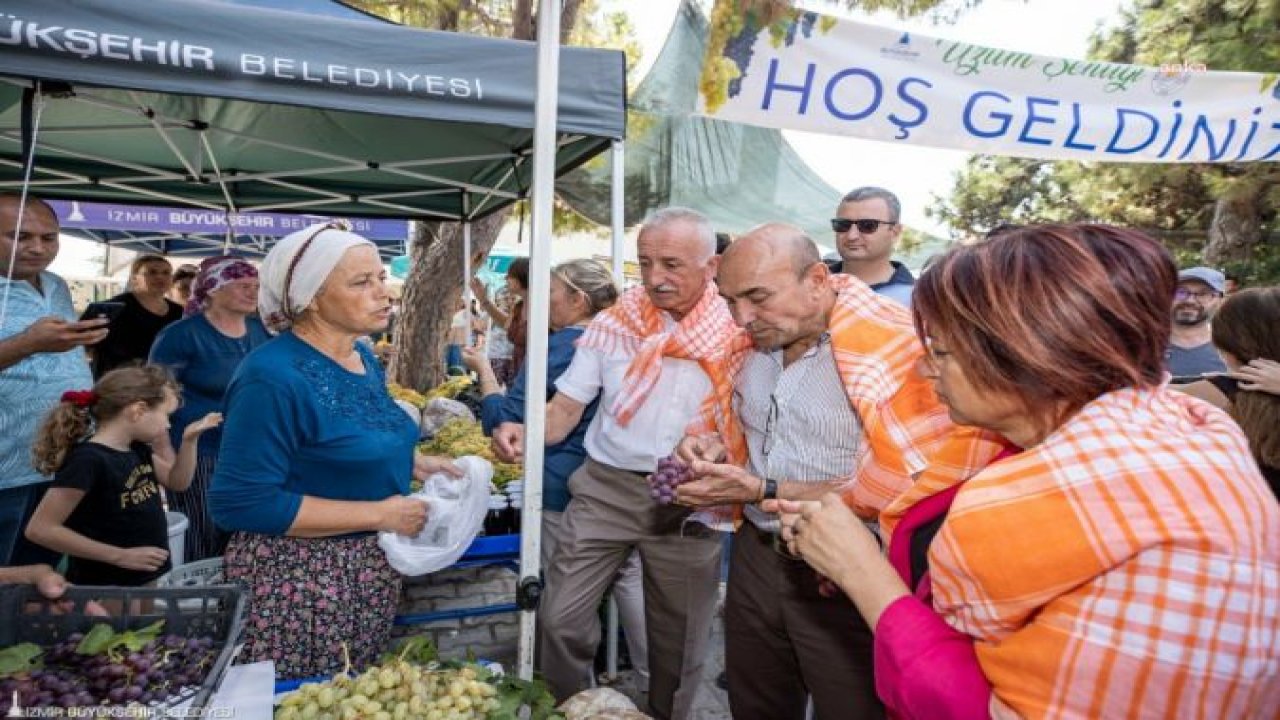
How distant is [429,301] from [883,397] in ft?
19.4

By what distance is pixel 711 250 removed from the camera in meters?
2.66

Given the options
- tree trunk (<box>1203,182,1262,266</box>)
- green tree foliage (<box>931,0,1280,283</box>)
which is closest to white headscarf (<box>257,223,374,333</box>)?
green tree foliage (<box>931,0,1280,283</box>)

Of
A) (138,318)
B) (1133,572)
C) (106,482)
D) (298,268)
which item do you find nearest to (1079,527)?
(1133,572)

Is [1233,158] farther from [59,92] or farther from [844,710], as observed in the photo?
[59,92]

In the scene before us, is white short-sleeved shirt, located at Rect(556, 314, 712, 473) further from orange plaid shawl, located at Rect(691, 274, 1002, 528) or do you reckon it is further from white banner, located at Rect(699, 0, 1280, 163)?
white banner, located at Rect(699, 0, 1280, 163)

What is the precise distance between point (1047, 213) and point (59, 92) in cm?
1808

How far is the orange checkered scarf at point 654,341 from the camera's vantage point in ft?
Answer: 8.42

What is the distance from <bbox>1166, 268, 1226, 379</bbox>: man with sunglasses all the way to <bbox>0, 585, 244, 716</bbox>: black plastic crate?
4.71 metres

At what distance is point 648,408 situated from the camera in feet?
8.95

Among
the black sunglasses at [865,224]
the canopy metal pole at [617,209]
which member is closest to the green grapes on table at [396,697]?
the canopy metal pole at [617,209]

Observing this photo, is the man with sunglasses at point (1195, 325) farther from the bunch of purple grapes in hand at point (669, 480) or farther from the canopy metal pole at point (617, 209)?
the bunch of purple grapes in hand at point (669, 480)

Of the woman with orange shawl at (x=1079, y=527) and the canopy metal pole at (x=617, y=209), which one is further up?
the canopy metal pole at (x=617, y=209)

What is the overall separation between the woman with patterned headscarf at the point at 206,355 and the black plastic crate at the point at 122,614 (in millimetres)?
2230

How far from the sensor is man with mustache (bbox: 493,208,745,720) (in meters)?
2.64
